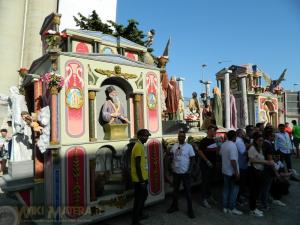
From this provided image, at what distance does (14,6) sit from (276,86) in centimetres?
1719

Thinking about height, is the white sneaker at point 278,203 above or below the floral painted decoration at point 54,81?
below

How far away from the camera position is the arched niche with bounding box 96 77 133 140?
20.3 feet

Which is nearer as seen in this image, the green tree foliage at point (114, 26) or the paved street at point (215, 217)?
the paved street at point (215, 217)

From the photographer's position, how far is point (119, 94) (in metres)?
6.57

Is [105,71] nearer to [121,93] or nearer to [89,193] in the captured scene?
[121,93]

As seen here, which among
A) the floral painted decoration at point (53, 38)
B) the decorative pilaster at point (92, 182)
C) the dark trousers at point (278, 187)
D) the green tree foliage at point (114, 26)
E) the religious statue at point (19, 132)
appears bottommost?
the dark trousers at point (278, 187)

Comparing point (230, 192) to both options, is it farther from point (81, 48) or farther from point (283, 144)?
point (81, 48)

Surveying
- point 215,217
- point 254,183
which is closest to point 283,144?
point 254,183

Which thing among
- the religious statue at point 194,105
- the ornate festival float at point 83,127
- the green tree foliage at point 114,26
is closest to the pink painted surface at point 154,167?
the ornate festival float at point 83,127

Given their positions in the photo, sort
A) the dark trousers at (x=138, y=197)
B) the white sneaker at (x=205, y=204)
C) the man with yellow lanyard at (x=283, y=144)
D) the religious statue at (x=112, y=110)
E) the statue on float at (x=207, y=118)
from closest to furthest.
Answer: the dark trousers at (x=138, y=197) → the religious statue at (x=112, y=110) → the white sneaker at (x=205, y=204) → the man with yellow lanyard at (x=283, y=144) → the statue on float at (x=207, y=118)

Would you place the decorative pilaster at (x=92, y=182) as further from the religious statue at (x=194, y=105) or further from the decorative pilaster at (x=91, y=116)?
the religious statue at (x=194, y=105)

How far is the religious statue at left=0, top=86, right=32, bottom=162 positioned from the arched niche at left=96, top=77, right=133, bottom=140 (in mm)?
1599

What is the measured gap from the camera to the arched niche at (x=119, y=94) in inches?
244

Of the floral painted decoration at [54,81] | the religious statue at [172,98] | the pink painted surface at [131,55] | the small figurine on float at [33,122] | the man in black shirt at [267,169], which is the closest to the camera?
the floral painted decoration at [54,81]
